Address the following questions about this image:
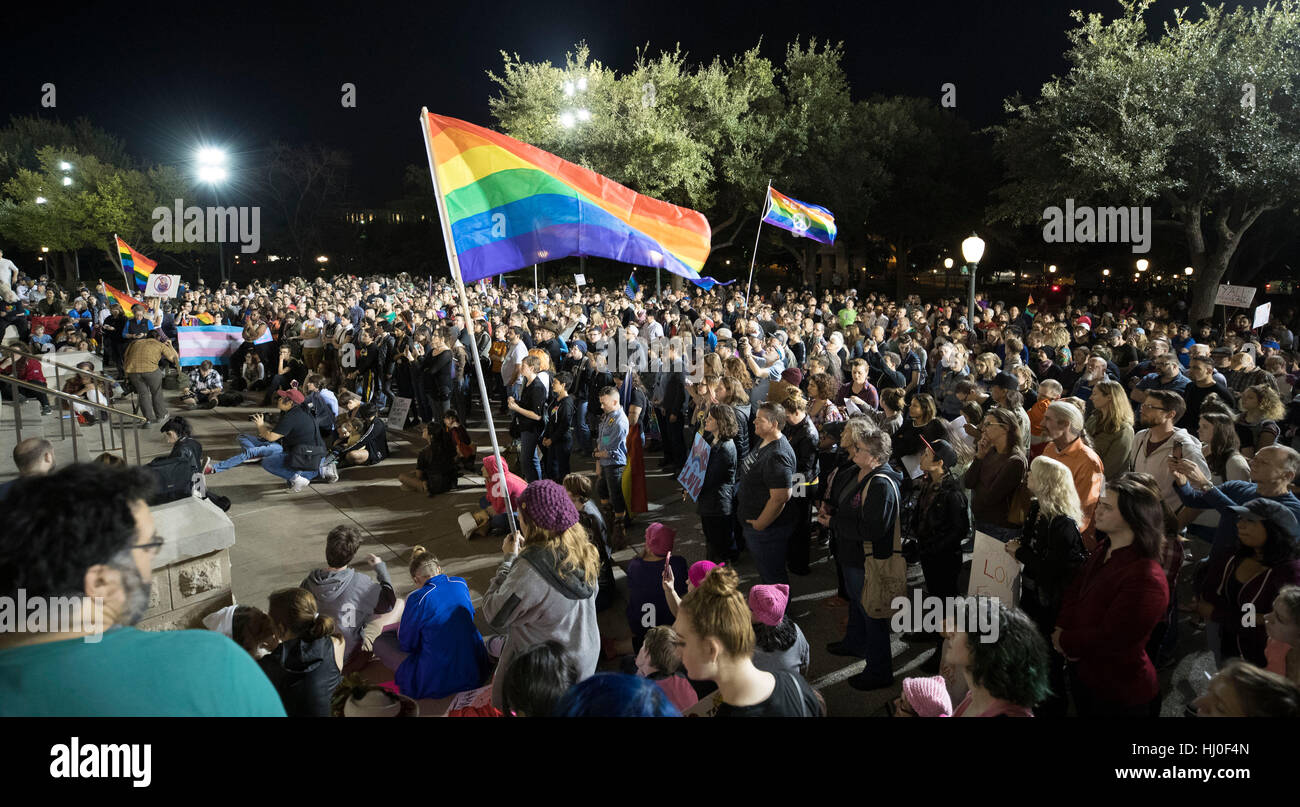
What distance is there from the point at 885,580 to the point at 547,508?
2.17 m

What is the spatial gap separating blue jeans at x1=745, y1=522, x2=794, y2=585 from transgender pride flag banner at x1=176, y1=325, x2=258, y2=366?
514 inches

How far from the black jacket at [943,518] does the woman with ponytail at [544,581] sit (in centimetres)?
229

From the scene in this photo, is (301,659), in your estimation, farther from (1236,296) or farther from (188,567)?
(1236,296)

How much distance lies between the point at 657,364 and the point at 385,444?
416cm

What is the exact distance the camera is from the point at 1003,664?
2.47m

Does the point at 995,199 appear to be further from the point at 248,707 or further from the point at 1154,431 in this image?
the point at 248,707

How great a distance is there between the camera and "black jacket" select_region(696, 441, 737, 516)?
591 centimetres

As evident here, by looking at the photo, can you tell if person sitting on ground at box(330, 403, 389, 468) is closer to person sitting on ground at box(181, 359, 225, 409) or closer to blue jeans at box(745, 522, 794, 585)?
person sitting on ground at box(181, 359, 225, 409)

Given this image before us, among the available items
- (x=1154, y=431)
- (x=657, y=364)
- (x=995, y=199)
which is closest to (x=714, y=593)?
(x=1154, y=431)

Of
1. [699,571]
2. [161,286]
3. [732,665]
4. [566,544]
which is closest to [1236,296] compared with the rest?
[699,571]

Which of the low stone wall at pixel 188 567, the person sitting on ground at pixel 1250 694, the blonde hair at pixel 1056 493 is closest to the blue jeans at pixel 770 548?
the blonde hair at pixel 1056 493

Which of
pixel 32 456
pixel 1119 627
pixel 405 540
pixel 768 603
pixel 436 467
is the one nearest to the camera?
pixel 1119 627

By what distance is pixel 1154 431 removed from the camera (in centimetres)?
541

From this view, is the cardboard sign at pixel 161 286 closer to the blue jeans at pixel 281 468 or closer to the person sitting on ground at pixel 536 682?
the blue jeans at pixel 281 468
